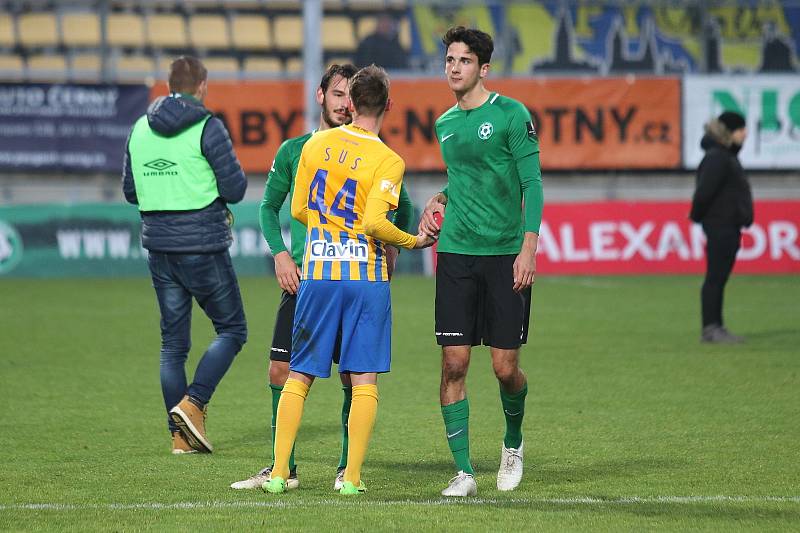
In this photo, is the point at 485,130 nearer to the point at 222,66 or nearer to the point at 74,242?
the point at 74,242

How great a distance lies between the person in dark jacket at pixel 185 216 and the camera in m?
7.23

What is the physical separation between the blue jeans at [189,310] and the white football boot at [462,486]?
182 centimetres

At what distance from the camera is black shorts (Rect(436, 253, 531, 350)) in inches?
242

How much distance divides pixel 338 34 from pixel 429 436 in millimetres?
17782

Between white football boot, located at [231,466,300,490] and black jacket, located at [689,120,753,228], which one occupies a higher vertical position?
black jacket, located at [689,120,753,228]

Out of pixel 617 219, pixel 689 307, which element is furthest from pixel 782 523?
pixel 617 219

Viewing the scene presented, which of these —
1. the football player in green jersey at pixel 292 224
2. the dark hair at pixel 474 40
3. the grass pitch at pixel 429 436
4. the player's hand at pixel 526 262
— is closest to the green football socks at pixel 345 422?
the football player in green jersey at pixel 292 224

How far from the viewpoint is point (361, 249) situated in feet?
19.1

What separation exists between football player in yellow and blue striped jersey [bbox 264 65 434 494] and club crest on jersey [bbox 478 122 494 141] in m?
0.45

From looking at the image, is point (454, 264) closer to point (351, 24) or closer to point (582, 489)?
point (582, 489)

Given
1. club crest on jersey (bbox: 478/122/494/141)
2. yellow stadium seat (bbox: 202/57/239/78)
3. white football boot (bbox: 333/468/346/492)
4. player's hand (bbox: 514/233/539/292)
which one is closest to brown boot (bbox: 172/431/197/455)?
white football boot (bbox: 333/468/346/492)

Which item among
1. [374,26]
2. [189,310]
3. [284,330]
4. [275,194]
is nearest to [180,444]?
[189,310]

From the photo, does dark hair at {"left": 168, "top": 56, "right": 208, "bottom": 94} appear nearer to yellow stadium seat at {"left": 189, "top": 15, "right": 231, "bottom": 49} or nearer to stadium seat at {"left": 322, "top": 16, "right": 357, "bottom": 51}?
stadium seat at {"left": 322, "top": 16, "right": 357, "bottom": 51}

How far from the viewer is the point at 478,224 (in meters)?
6.13
